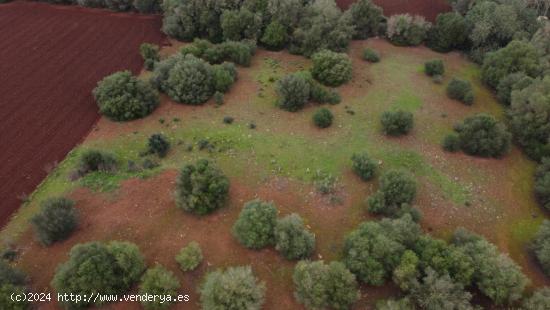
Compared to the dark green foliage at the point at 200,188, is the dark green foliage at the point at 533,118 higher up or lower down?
higher up

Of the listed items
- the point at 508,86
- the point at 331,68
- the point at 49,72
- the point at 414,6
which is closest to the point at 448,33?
the point at 508,86

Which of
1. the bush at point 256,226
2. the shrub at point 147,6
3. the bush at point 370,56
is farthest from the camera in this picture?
the shrub at point 147,6

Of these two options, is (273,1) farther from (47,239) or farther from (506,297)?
(506,297)

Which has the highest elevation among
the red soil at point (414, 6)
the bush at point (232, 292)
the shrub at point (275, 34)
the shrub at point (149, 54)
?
the red soil at point (414, 6)

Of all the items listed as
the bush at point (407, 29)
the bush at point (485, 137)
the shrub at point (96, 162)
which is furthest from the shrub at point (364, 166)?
the bush at point (407, 29)

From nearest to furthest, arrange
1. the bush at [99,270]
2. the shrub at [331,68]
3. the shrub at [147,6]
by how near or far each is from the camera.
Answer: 1. the bush at [99,270]
2. the shrub at [331,68]
3. the shrub at [147,6]

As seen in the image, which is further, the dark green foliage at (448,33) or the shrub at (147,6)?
the shrub at (147,6)

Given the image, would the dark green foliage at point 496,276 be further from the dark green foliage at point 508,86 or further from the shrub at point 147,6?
the shrub at point 147,6
